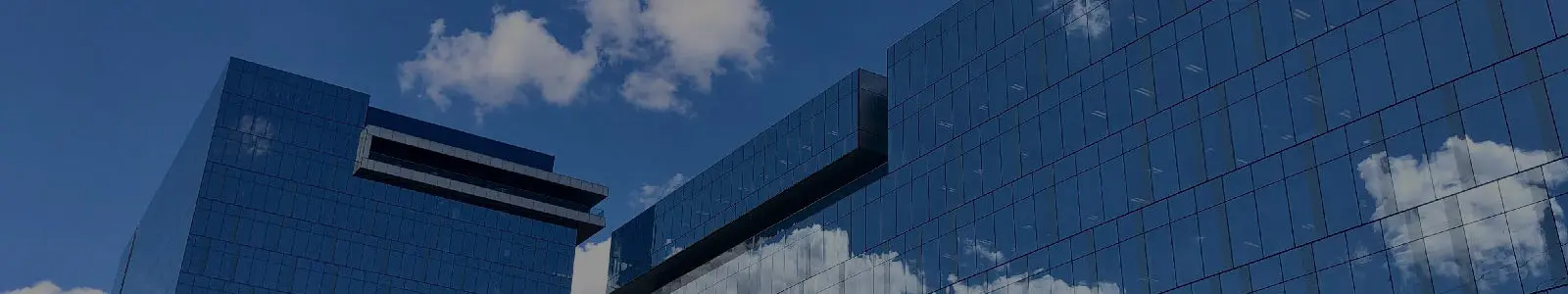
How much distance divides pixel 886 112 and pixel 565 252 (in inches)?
1977

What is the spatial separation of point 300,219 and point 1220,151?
80796mm

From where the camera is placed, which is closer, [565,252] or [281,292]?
[281,292]

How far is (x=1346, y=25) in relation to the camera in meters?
67.2

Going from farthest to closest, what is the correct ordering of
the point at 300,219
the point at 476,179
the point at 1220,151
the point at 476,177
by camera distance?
the point at 476,177, the point at 476,179, the point at 300,219, the point at 1220,151

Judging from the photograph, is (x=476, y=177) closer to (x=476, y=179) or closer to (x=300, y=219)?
(x=476, y=179)

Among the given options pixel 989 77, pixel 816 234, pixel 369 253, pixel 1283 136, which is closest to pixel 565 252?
pixel 369 253

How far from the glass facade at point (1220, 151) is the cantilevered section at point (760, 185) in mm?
4021

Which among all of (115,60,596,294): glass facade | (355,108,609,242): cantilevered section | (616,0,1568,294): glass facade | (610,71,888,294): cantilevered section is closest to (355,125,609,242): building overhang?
(355,108,609,242): cantilevered section

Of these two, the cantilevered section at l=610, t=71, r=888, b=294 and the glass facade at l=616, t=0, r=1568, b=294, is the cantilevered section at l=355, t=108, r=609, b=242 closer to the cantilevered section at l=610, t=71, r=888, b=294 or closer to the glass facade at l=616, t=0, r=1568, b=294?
the cantilevered section at l=610, t=71, r=888, b=294

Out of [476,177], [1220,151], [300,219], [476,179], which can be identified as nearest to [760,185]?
[476,179]

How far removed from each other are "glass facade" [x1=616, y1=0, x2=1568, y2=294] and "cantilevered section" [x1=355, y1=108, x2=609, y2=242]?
164ft

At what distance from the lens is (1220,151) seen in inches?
2800

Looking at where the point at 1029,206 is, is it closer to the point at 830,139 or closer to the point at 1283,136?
the point at 1283,136

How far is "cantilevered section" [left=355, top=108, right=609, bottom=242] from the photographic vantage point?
13588 cm
